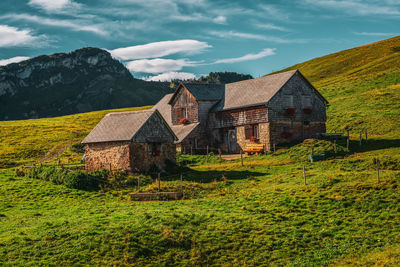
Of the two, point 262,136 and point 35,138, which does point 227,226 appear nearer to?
point 262,136

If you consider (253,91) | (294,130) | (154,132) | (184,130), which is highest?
(253,91)

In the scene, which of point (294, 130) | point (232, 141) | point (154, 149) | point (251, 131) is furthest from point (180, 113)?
point (154, 149)

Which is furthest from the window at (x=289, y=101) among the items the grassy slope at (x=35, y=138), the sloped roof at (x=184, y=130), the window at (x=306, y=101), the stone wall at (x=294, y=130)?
the grassy slope at (x=35, y=138)

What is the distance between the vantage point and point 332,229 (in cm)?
1916

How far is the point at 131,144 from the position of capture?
35469 mm

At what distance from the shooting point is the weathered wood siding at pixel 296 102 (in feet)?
150

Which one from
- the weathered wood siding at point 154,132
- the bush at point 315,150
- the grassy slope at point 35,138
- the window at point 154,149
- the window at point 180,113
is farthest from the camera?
the window at point 180,113

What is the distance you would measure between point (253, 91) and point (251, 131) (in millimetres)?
5659

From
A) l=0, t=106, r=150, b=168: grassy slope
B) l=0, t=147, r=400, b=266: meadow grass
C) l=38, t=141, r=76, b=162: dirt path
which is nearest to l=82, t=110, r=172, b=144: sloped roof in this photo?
l=0, t=147, r=400, b=266: meadow grass

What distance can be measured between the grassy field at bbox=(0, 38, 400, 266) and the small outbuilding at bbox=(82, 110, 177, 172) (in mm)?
3704

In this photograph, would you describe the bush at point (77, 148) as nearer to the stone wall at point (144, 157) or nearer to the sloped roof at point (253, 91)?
the sloped roof at point (253, 91)

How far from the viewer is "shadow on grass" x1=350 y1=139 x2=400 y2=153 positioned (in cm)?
3722

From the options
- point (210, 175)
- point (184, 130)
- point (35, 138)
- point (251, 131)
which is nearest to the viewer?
point (210, 175)

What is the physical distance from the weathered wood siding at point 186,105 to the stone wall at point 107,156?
18474 millimetres
